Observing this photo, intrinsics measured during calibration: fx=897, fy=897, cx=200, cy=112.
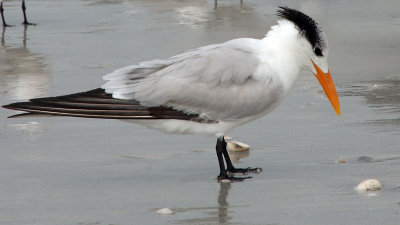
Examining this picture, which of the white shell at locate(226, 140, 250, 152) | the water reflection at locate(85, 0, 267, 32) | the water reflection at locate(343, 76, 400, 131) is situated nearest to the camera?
the white shell at locate(226, 140, 250, 152)

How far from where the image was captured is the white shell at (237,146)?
5.47 metres

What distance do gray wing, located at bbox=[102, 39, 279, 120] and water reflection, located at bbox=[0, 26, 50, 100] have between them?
2.71 meters

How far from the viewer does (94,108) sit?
185 inches

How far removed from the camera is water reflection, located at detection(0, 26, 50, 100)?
24.9 feet

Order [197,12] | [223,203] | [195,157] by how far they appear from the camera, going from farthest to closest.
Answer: [197,12]
[195,157]
[223,203]

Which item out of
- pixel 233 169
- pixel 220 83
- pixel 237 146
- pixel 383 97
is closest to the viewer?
pixel 220 83

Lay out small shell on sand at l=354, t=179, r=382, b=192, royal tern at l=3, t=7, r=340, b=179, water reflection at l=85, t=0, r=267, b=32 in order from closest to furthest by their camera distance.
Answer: small shell on sand at l=354, t=179, r=382, b=192
royal tern at l=3, t=7, r=340, b=179
water reflection at l=85, t=0, r=267, b=32

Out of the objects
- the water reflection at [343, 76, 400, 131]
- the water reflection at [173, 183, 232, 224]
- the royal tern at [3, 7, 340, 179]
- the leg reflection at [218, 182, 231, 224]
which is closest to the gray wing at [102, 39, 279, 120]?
the royal tern at [3, 7, 340, 179]

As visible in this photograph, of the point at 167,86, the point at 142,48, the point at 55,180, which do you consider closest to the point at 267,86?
the point at 167,86

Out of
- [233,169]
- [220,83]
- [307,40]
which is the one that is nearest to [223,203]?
[233,169]

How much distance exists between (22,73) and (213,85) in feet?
Result: 13.6

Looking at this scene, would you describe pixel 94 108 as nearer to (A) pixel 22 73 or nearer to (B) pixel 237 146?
(B) pixel 237 146

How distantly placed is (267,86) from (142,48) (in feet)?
16.5

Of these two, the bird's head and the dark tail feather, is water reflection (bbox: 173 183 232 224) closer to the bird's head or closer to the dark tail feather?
the dark tail feather
